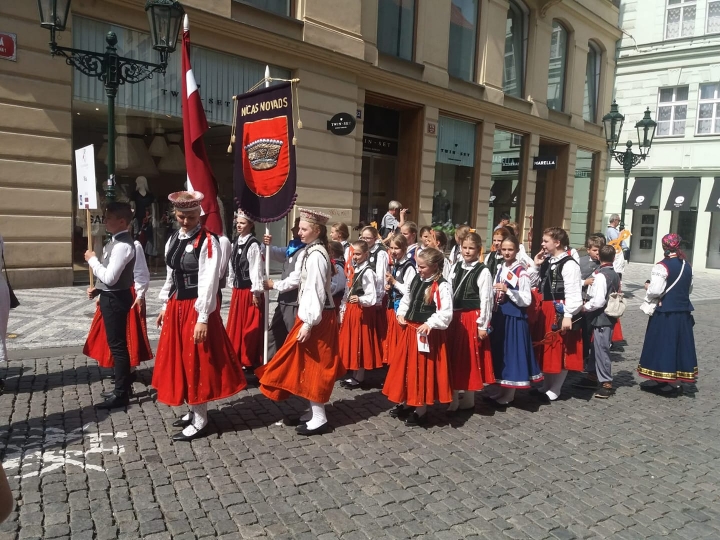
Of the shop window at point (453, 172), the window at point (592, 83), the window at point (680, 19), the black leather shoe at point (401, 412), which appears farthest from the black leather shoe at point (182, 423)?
the window at point (680, 19)

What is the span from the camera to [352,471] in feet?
13.4

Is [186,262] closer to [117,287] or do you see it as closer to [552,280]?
[117,287]

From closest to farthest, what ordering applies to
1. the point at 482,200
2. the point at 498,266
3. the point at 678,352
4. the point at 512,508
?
the point at 512,508 < the point at 498,266 < the point at 678,352 < the point at 482,200

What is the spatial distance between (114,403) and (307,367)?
71.8 inches

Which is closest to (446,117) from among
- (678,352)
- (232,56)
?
(232,56)

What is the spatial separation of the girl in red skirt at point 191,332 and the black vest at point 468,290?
2194mm

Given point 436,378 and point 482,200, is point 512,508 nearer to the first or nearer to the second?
point 436,378

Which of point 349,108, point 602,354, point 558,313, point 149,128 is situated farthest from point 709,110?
point 558,313

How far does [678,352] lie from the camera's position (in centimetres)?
626

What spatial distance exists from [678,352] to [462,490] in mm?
3738

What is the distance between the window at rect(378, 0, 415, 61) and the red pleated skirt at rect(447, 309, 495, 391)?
11.9m

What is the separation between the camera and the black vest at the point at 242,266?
6012mm

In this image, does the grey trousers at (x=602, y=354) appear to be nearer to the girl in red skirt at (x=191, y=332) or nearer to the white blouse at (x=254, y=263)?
the white blouse at (x=254, y=263)

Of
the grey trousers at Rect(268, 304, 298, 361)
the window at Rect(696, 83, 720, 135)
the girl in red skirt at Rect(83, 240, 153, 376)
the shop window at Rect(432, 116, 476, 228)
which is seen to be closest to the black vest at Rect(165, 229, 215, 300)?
the girl in red skirt at Rect(83, 240, 153, 376)
